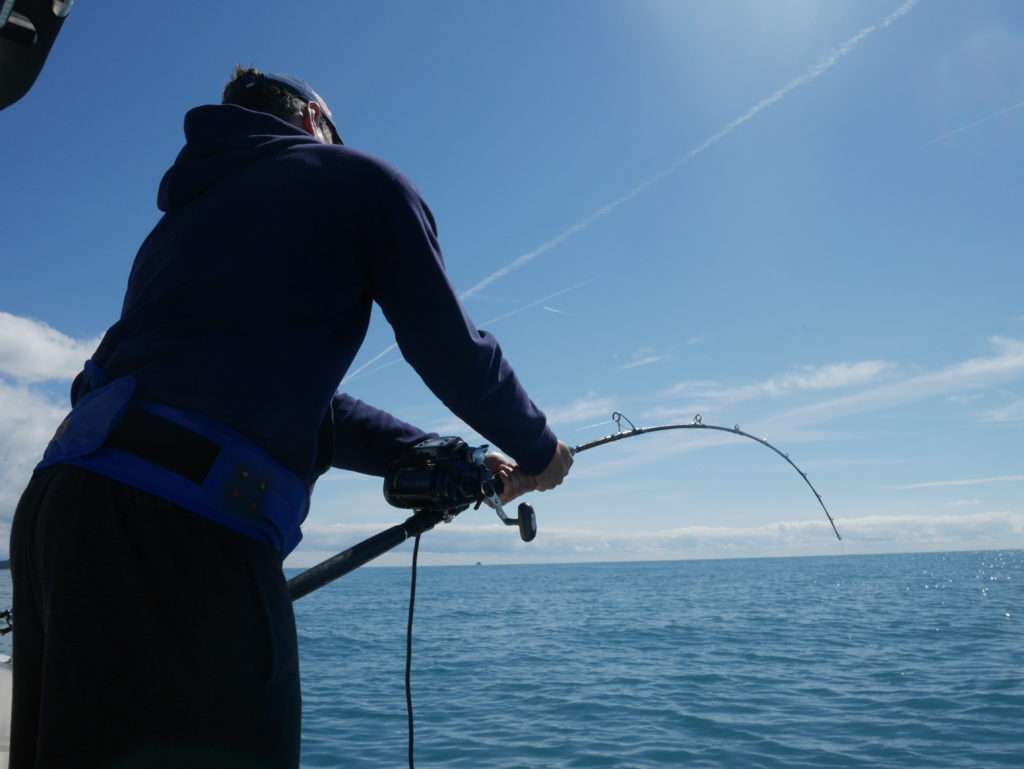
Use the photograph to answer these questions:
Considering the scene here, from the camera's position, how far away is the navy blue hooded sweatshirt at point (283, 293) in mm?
1624

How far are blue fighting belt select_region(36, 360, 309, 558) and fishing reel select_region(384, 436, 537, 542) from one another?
2.34 feet

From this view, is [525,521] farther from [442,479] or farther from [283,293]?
[283,293]

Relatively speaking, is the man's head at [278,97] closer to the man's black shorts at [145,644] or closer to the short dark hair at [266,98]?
the short dark hair at [266,98]

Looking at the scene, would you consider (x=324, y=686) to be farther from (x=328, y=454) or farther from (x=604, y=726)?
(x=328, y=454)

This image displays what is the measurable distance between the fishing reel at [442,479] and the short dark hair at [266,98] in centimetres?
99

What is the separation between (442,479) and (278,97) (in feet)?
3.66

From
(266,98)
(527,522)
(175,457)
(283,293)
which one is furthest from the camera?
(527,522)

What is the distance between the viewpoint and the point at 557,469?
224 centimetres

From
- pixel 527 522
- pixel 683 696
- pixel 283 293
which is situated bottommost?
pixel 683 696

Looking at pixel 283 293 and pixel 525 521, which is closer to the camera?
pixel 283 293

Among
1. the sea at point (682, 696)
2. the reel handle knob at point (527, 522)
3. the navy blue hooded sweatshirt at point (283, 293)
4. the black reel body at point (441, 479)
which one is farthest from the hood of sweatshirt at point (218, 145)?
the sea at point (682, 696)

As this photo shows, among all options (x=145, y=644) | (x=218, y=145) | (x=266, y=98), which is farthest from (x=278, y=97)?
(x=145, y=644)

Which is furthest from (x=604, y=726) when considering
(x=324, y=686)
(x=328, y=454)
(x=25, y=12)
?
(x=25, y=12)

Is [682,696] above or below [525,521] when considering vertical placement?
below
